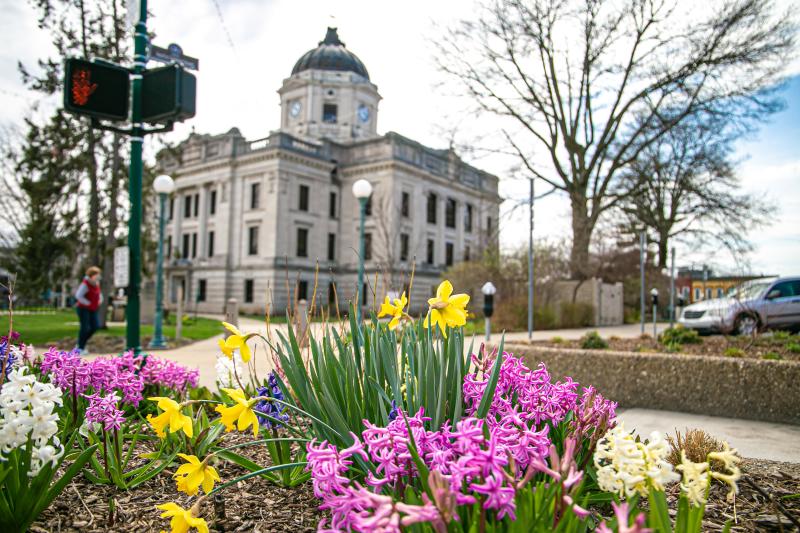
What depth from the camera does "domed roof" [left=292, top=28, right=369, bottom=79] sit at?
54.3 meters

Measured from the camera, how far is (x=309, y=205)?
1784 inches

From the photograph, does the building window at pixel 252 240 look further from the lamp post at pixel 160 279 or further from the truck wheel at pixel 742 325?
the truck wheel at pixel 742 325

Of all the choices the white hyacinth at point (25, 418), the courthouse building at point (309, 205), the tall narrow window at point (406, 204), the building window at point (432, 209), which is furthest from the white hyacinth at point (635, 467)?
the building window at point (432, 209)

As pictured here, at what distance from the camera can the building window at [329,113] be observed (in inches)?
2082

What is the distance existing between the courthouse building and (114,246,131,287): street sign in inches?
1299

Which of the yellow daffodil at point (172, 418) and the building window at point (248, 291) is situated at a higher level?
the building window at point (248, 291)

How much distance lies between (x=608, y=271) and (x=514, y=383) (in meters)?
36.2

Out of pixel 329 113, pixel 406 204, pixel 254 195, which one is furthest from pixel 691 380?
pixel 329 113

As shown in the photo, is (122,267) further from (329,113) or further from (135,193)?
(329,113)

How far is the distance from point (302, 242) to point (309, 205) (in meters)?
2.95

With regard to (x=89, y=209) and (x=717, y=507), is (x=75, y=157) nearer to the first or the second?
(x=89, y=209)

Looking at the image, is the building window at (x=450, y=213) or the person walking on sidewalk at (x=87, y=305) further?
the building window at (x=450, y=213)

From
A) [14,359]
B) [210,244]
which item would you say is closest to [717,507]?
[14,359]

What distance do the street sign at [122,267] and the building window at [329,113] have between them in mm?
47480
